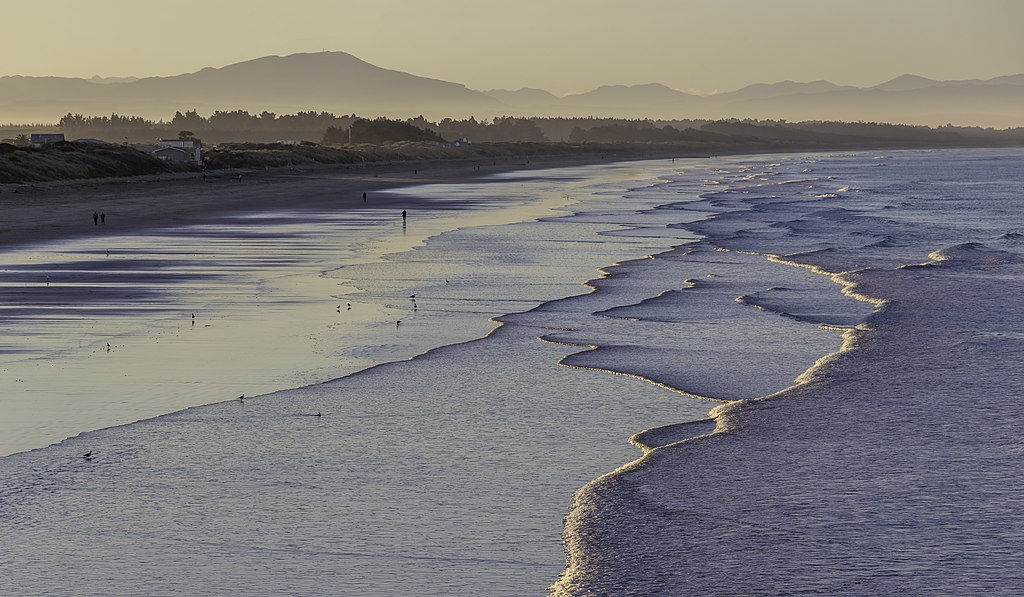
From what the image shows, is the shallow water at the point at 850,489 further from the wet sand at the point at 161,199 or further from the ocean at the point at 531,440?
the wet sand at the point at 161,199

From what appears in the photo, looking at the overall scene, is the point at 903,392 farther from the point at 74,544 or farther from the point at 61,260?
the point at 61,260

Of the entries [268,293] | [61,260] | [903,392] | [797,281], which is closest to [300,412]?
[903,392]

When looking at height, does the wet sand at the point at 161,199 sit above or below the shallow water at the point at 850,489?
below

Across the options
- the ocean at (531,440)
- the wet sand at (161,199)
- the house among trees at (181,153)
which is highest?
the house among trees at (181,153)

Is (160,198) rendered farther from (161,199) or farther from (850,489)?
(850,489)

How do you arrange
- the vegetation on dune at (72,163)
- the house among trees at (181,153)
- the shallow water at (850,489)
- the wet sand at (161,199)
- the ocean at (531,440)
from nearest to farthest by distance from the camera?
the shallow water at (850,489), the ocean at (531,440), the wet sand at (161,199), the vegetation on dune at (72,163), the house among trees at (181,153)

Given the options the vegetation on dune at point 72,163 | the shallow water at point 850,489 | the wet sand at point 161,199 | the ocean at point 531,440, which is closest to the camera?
the shallow water at point 850,489

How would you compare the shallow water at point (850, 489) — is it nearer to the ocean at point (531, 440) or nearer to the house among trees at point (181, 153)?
the ocean at point (531, 440)

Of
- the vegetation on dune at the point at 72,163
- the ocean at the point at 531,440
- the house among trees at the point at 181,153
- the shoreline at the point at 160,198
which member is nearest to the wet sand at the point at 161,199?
the shoreline at the point at 160,198

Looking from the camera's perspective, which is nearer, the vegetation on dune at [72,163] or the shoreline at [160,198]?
the shoreline at [160,198]
